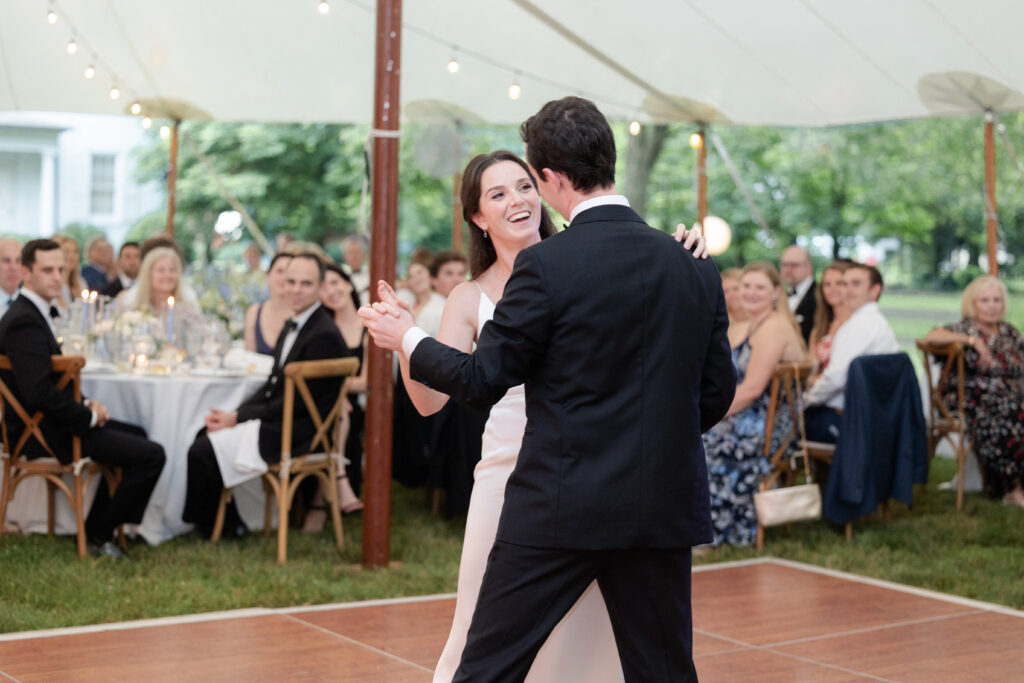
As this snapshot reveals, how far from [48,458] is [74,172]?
862 inches

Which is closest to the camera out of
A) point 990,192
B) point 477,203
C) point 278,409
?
point 477,203

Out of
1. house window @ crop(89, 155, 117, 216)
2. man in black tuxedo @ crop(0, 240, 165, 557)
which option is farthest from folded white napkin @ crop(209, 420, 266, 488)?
house window @ crop(89, 155, 117, 216)

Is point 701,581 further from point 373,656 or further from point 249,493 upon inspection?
point 249,493

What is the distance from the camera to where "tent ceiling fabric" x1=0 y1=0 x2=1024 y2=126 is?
773 centimetres

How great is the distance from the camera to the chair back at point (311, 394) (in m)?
5.40

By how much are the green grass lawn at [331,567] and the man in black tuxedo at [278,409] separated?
19 cm

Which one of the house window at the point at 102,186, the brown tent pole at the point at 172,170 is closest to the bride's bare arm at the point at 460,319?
the brown tent pole at the point at 172,170

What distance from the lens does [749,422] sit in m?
6.01

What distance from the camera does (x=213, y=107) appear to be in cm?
1053

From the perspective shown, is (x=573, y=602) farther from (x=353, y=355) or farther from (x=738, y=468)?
(x=353, y=355)

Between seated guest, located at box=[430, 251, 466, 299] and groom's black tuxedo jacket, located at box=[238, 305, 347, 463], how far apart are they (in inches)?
63.7

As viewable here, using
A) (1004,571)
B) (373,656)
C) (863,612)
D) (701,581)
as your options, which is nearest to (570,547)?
(373,656)

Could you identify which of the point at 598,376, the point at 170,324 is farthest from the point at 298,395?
the point at 598,376

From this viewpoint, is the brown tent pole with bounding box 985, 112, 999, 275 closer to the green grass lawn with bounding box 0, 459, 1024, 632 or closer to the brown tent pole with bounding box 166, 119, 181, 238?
the green grass lawn with bounding box 0, 459, 1024, 632
